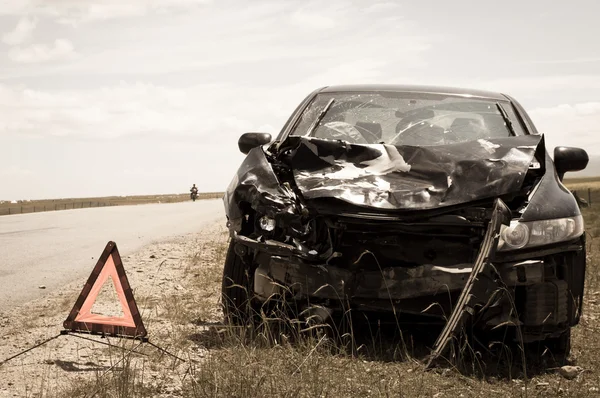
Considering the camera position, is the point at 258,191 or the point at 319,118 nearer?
the point at 258,191

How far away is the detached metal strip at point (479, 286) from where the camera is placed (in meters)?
4.32

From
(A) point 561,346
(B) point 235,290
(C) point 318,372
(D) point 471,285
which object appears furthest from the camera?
(B) point 235,290

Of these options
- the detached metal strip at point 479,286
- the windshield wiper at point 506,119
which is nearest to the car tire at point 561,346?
the detached metal strip at point 479,286

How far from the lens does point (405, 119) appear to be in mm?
6309

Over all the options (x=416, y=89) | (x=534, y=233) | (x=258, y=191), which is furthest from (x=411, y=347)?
(x=416, y=89)

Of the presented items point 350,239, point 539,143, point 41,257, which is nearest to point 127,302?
point 350,239

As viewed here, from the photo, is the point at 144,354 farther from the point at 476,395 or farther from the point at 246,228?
the point at 476,395

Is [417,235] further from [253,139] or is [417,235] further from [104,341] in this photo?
[104,341]

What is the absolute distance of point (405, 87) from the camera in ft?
23.1

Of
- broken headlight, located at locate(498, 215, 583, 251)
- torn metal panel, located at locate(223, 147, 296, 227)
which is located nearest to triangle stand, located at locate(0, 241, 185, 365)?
torn metal panel, located at locate(223, 147, 296, 227)

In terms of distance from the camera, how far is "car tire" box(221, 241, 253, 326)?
523 cm

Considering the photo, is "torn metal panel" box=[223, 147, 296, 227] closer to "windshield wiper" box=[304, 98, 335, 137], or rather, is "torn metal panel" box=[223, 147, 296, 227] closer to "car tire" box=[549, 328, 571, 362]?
"windshield wiper" box=[304, 98, 335, 137]

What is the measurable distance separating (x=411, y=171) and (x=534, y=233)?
838mm

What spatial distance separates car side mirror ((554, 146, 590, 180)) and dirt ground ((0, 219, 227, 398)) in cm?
289
